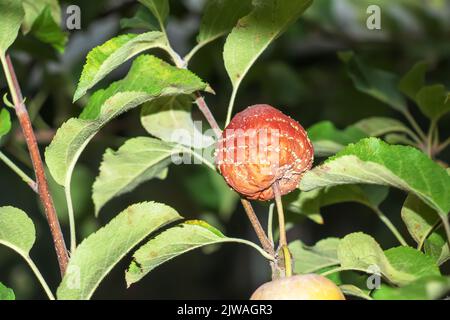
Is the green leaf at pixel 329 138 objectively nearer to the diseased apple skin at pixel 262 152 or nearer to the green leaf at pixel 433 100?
the green leaf at pixel 433 100

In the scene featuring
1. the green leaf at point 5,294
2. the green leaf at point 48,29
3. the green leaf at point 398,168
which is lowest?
the green leaf at point 5,294

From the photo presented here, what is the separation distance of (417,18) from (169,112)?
148 cm

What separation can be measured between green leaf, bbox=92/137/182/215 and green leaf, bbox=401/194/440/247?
0.28 meters

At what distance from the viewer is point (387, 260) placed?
673mm

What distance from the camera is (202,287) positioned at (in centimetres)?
321

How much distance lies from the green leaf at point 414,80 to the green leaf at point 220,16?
0.38 m

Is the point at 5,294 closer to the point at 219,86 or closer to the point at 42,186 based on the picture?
the point at 42,186

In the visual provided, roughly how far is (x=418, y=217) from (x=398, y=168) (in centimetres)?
20

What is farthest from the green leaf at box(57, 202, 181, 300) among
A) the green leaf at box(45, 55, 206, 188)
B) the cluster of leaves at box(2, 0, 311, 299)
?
the green leaf at box(45, 55, 206, 188)

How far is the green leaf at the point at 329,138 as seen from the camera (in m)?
0.99

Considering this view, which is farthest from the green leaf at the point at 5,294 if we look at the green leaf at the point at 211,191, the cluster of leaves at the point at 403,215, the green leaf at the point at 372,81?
the green leaf at the point at 211,191

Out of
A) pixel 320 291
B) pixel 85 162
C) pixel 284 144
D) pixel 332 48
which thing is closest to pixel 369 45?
pixel 332 48

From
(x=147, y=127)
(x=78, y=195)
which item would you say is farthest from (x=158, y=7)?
(x=78, y=195)
